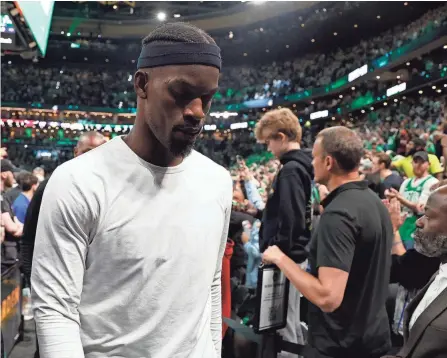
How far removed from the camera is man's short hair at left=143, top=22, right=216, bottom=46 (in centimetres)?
131

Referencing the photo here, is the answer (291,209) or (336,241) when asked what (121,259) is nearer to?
(336,241)

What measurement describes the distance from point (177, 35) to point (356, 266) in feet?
5.41

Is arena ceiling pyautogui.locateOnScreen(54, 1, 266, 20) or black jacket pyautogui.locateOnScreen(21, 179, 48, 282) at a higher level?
arena ceiling pyautogui.locateOnScreen(54, 1, 266, 20)

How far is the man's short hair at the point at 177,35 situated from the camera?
4.28 feet

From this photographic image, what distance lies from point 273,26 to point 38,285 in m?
32.0

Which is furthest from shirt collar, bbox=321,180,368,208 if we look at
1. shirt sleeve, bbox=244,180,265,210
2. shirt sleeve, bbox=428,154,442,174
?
shirt sleeve, bbox=428,154,442,174

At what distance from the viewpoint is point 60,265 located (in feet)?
4.02

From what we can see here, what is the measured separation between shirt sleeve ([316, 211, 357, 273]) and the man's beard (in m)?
0.36

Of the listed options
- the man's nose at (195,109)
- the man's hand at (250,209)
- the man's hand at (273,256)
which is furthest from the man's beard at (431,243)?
the man's hand at (250,209)

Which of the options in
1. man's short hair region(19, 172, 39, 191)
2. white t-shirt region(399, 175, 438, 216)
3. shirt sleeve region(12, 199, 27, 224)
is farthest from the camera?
man's short hair region(19, 172, 39, 191)

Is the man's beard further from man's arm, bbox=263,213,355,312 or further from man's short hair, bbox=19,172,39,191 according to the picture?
man's short hair, bbox=19,172,39,191

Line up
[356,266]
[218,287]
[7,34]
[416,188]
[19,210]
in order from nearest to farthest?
[218,287]
[356,266]
[416,188]
[7,34]
[19,210]

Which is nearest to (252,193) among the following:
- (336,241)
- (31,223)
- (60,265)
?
(31,223)

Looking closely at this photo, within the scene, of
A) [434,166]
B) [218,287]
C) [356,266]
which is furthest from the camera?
[434,166]
